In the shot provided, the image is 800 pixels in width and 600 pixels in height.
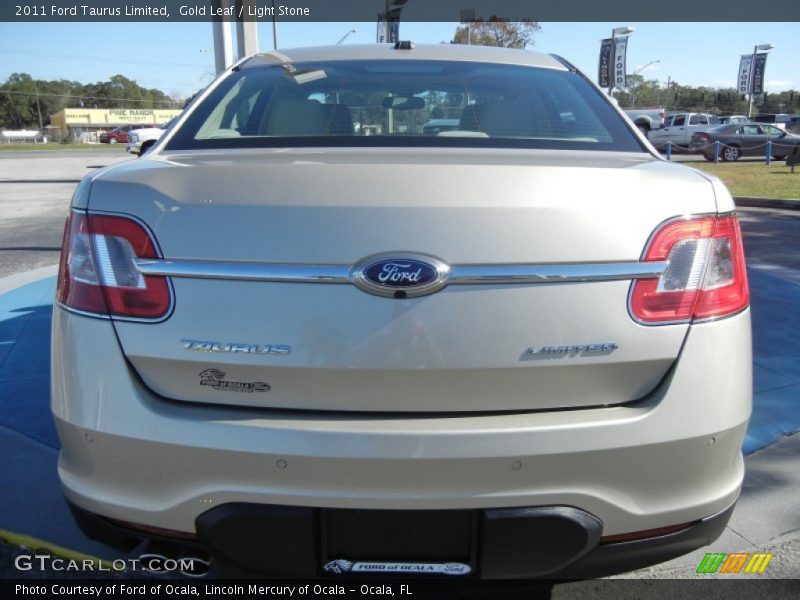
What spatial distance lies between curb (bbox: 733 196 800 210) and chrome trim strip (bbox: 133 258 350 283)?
40.8 feet

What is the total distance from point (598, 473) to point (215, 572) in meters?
1.48

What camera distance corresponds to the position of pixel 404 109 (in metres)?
2.73

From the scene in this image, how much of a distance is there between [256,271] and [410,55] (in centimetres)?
174

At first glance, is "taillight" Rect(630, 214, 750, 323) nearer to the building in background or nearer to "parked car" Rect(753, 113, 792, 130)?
"parked car" Rect(753, 113, 792, 130)

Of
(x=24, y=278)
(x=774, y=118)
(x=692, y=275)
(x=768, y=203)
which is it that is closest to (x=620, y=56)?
(x=768, y=203)

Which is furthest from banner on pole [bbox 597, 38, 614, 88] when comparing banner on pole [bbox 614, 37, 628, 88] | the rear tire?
the rear tire

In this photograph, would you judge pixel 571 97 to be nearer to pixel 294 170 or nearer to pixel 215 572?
pixel 294 170

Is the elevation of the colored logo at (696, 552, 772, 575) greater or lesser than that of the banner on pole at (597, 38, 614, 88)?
lesser

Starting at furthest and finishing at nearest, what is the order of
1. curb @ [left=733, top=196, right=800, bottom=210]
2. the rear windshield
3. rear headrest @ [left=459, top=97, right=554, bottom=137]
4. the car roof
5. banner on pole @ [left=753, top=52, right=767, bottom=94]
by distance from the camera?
1. banner on pole @ [left=753, top=52, right=767, bottom=94]
2. curb @ [left=733, top=196, right=800, bottom=210]
3. the car roof
4. rear headrest @ [left=459, top=97, right=554, bottom=137]
5. the rear windshield

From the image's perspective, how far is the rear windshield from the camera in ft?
7.43

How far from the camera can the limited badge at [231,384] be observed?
164 centimetres

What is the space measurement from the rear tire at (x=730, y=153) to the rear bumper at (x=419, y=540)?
84.5 ft

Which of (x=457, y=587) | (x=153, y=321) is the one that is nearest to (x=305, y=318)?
(x=153, y=321)

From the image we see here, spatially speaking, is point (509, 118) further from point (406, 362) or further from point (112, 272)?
point (112, 272)
